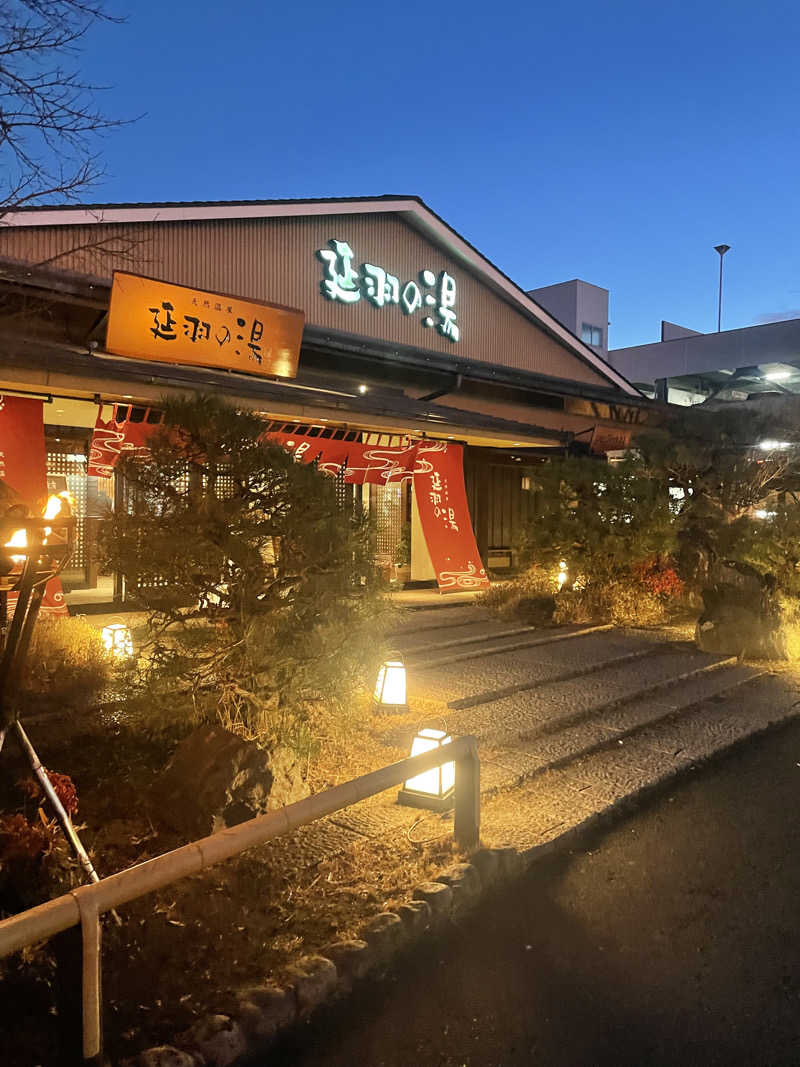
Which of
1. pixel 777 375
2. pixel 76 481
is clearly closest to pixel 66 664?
pixel 76 481

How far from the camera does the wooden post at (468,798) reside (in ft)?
13.5

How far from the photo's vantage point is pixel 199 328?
9.71 meters

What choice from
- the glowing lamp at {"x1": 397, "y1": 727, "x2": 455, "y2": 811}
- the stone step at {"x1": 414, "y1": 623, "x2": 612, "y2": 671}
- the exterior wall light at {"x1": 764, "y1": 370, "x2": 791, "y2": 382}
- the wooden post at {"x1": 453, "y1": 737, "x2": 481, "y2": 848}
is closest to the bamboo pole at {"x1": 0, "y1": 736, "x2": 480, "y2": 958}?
the wooden post at {"x1": 453, "y1": 737, "x2": 481, "y2": 848}

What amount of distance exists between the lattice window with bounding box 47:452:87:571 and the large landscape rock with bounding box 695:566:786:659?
9.76m

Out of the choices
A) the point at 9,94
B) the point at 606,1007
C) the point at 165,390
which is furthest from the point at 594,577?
the point at 9,94

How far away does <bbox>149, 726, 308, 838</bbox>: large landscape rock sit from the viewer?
4051 millimetres

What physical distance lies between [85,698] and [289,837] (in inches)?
108

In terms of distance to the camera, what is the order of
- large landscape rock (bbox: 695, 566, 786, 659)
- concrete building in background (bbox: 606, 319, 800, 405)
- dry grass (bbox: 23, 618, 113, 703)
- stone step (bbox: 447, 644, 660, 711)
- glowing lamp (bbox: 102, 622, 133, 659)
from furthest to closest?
1. concrete building in background (bbox: 606, 319, 800, 405)
2. large landscape rock (bbox: 695, 566, 786, 659)
3. stone step (bbox: 447, 644, 660, 711)
4. glowing lamp (bbox: 102, 622, 133, 659)
5. dry grass (bbox: 23, 618, 113, 703)

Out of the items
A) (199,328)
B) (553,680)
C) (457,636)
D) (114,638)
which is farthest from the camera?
(457,636)

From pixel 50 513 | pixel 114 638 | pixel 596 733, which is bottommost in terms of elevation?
Answer: pixel 596 733

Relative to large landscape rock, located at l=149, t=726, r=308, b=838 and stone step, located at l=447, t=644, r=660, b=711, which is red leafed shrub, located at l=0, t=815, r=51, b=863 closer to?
large landscape rock, located at l=149, t=726, r=308, b=838

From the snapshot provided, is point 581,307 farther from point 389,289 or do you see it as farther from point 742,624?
point 742,624

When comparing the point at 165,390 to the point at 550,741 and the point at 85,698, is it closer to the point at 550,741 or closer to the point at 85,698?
the point at 85,698

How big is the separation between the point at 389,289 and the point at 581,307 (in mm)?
31283
